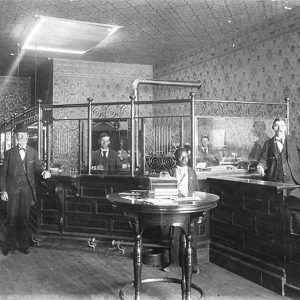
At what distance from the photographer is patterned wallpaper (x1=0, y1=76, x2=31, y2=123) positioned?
1189 centimetres

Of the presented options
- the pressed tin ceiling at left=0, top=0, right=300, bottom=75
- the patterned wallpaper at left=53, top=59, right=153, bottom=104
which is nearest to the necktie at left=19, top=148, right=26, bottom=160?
→ the pressed tin ceiling at left=0, top=0, right=300, bottom=75

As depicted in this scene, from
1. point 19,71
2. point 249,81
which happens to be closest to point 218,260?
point 249,81

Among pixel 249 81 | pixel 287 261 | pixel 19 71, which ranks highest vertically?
pixel 19 71

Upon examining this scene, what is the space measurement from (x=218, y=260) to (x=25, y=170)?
2.76 metres

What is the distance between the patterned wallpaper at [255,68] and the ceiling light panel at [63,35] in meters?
2.38

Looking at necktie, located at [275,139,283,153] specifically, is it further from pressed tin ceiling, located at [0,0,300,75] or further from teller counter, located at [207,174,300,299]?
pressed tin ceiling, located at [0,0,300,75]

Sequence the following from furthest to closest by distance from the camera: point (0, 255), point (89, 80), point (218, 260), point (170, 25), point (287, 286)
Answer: point (89, 80) < point (170, 25) < point (0, 255) < point (218, 260) < point (287, 286)

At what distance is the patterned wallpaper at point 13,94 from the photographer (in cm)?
1189

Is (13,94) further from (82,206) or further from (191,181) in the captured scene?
(191,181)

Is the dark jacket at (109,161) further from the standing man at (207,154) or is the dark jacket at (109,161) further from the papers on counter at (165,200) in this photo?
the papers on counter at (165,200)

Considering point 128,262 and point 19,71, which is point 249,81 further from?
point 19,71

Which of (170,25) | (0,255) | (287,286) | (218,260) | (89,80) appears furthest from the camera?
(89,80)

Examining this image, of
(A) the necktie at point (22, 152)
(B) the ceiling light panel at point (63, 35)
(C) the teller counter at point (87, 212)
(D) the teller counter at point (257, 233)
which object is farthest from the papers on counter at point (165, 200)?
(B) the ceiling light panel at point (63, 35)

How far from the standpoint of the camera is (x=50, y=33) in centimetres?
801
